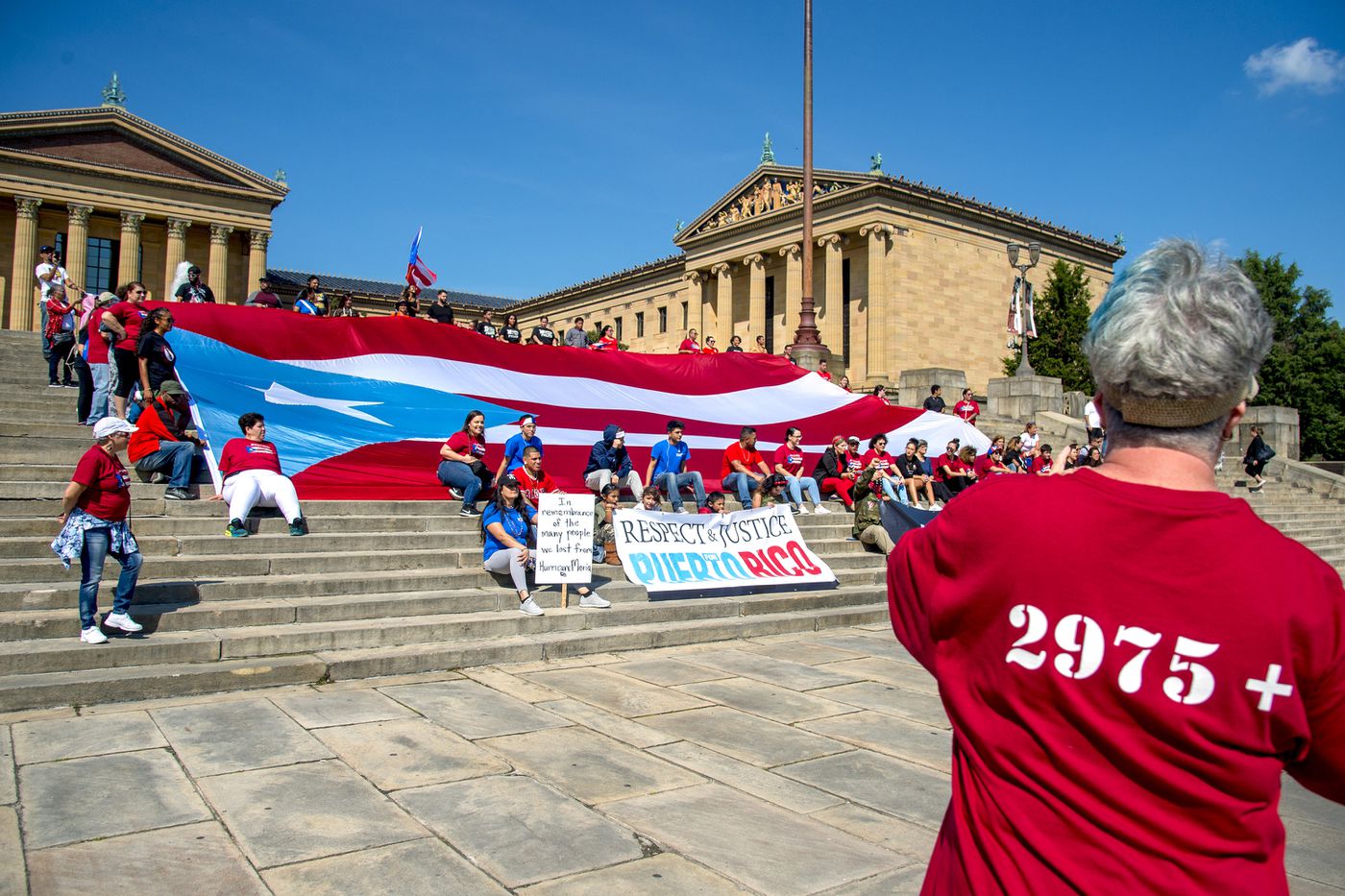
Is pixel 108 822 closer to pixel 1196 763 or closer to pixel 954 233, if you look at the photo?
pixel 1196 763

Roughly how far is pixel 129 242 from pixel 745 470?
156 feet

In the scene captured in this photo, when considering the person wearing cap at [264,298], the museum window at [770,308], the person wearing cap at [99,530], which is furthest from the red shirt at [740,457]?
the museum window at [770,308]

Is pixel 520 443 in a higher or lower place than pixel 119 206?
lower

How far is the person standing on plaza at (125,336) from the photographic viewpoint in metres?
11.5

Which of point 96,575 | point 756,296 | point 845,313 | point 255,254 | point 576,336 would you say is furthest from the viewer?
point 756,296

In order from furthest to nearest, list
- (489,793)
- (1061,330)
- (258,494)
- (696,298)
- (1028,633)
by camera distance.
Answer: (696,298), (1061,330), (258,494), (489,793), (1028,633)

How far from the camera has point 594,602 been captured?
9492mm

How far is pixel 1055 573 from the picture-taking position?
1.55 meters

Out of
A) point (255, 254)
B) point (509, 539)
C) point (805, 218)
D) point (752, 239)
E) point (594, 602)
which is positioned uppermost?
point (752, 239)

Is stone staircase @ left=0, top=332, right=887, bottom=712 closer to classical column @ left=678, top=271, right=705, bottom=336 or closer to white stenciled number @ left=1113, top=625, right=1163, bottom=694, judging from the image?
white stenciled number @ left=1113, top=625, right=1163, bottom=694

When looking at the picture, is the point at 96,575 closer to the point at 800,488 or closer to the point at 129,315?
the point at 129,315

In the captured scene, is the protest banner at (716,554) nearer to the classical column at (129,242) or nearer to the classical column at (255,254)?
the classical column at (129,242)

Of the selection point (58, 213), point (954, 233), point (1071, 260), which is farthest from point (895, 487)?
point (58, 213)

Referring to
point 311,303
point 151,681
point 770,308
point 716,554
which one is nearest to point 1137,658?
point 151,681
